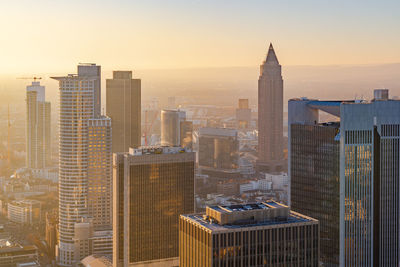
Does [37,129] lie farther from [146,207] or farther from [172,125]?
[146,207]

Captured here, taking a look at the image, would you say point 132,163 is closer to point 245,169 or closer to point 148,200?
point 148,200

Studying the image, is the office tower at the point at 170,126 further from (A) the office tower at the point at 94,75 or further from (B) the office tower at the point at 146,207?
(B) the office tower at the point at 146,207

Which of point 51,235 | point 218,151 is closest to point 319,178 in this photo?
point 51,235

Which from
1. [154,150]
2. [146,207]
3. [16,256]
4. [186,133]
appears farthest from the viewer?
[186,133]

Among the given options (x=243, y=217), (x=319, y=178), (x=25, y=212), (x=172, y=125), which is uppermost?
(x=172, y=125)

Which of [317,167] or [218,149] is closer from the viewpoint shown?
[317,167]

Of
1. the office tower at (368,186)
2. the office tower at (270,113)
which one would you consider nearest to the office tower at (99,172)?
the office tower at (270,113)

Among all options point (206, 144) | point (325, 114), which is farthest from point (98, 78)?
point (325, 114)
